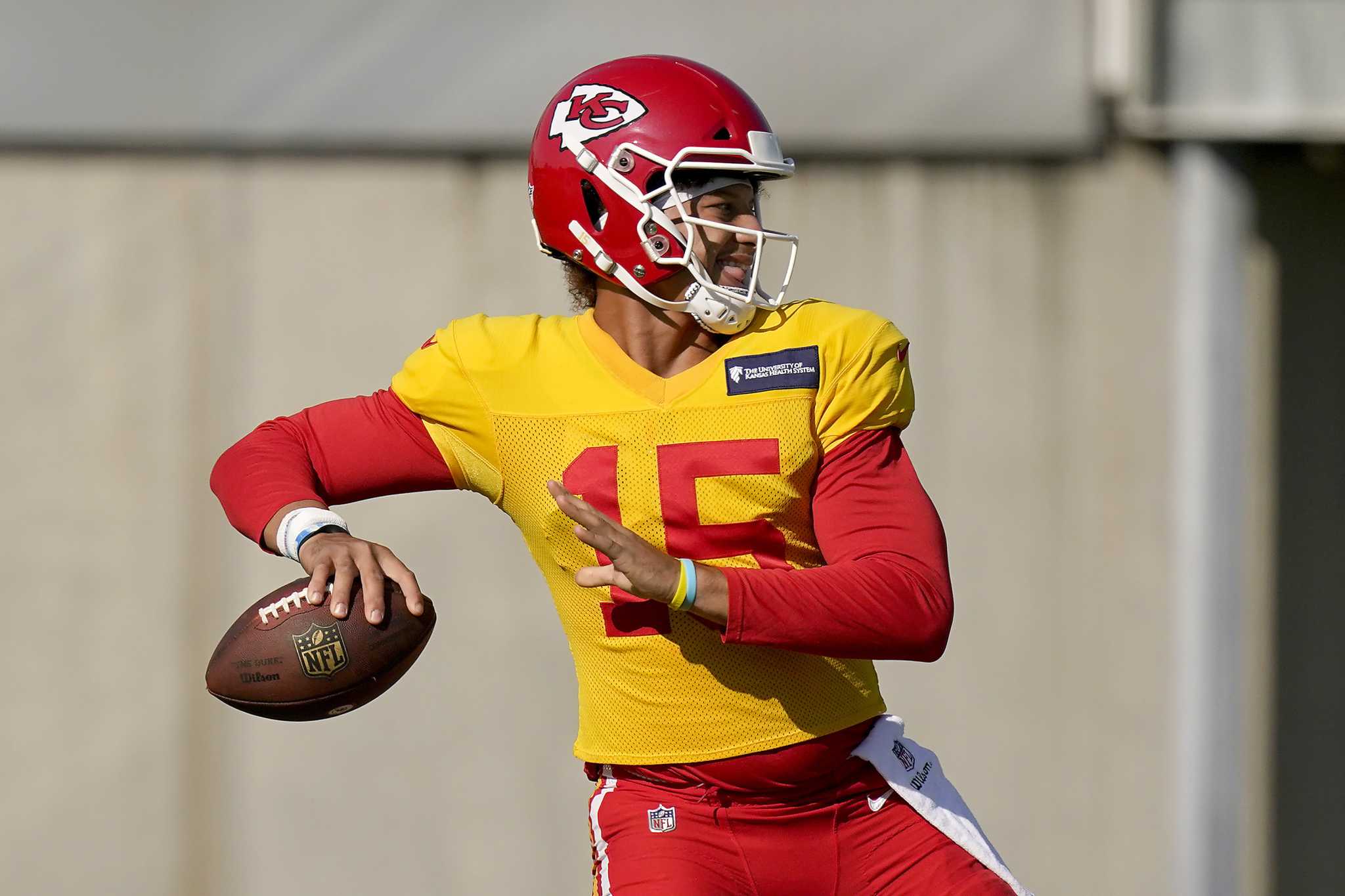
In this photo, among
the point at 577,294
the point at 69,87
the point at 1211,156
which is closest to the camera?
the point at 577,294

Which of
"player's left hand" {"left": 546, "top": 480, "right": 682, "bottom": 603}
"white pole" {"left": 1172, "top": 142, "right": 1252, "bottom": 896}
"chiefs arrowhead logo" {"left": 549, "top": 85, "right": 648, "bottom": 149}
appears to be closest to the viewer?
"player's left hand" {"left": 546, "top": 480, "right": 682, "bottom": 603}

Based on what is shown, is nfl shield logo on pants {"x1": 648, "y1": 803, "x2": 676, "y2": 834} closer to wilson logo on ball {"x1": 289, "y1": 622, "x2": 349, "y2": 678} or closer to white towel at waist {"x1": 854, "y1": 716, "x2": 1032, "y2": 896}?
white towel at waist {"x1": 854, "y1": 716, "x2": 1032, "y2": 896}

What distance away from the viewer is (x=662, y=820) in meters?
2.30

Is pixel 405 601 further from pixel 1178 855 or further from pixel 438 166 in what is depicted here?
pixel 1178 855

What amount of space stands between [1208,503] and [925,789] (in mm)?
2755

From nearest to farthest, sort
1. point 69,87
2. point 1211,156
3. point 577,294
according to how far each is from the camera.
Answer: point 577,294
point 69,87
point 1211,156

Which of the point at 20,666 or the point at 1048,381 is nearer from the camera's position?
the point at 20,666

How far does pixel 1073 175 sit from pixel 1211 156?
0.44 metres

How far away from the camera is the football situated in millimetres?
2256

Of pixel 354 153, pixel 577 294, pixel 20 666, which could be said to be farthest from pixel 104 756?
pixel 577 294

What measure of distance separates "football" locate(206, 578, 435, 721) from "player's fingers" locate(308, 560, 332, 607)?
0.07 feet

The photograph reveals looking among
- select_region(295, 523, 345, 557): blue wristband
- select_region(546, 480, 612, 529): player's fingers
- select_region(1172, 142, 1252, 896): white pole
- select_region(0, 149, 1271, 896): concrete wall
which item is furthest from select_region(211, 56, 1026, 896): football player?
select_region(1172, 142, 1252, 896): white pole

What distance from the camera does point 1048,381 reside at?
4766 millimetres

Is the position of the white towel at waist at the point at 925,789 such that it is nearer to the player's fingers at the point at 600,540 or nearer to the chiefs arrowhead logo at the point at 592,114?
the player's fingers at the point at 600,540
